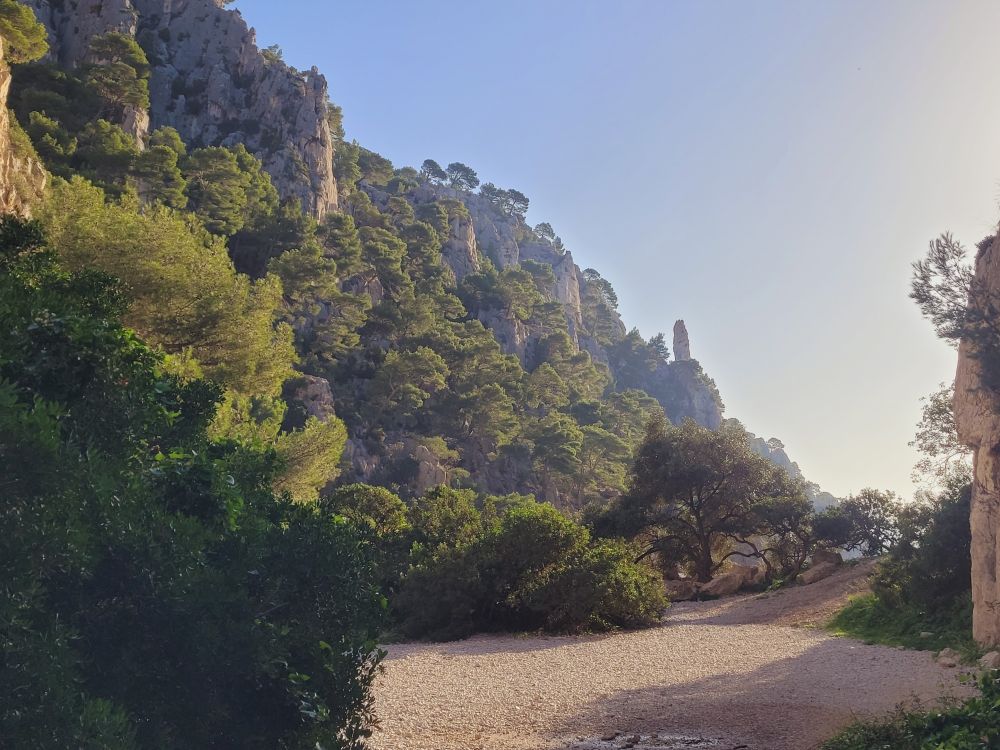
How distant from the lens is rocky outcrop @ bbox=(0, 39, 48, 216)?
1777 cm

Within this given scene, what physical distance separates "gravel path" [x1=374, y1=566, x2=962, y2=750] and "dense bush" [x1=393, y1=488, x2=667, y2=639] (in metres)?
0.96

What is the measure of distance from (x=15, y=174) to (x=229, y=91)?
49.7 meters

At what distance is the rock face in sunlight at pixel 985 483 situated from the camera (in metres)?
10.9

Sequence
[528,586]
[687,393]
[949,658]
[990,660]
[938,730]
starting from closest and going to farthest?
[938,730], [990,660], [949,658], [528,586], [687,393]

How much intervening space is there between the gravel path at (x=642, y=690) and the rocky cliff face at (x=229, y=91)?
175 ft

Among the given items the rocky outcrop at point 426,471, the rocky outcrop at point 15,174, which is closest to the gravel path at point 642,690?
the rocky outcrop at point 15,174

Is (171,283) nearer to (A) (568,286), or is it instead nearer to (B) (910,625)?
(B) (910,625)

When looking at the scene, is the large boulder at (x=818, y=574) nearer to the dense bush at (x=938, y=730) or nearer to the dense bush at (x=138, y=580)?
the dense bush at (x=938, y=730)

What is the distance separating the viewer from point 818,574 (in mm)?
24188

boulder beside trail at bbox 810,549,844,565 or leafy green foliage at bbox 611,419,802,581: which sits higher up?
leafy green foliage at bbox 611,419,802,581

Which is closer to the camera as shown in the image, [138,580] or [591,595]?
[138,580]

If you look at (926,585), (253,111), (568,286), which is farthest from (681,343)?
(926,585)

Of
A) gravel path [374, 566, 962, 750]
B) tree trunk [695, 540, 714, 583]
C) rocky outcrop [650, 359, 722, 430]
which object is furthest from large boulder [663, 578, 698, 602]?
rocky outcrop [650, 359, 722, 430]

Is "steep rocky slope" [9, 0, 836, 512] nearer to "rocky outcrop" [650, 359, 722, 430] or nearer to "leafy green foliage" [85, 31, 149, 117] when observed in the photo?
"leafy green foliage" [85, 31, 149, 117]
